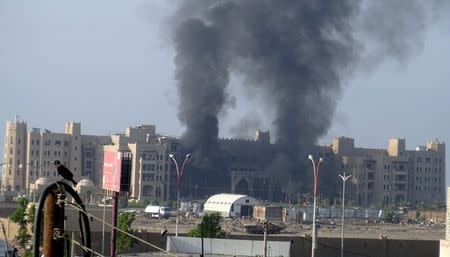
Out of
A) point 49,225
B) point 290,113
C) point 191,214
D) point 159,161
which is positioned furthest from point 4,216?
point 49,225

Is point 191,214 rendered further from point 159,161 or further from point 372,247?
point 372,247

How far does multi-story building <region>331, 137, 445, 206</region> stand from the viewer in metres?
Answer: 137

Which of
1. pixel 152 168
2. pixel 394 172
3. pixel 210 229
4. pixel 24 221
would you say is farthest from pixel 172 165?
pixel 24 221

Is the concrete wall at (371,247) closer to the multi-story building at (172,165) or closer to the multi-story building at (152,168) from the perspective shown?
the multi-story building at (172,165)

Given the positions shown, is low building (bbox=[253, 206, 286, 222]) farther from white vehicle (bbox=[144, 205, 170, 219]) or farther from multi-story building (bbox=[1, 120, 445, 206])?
multi-story building (bbox=[1, 120, 445, 206])

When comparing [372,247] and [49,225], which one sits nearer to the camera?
[49,225]

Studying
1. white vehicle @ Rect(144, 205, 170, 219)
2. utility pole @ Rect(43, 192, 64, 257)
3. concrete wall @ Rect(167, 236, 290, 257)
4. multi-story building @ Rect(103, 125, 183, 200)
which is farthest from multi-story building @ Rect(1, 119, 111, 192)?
utility pole @ Rect(43, 192, 64, 257)

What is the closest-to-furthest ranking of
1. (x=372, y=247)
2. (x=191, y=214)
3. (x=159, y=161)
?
(x=372, y=247) < (x=191, y=214) < (x=159, y=161)

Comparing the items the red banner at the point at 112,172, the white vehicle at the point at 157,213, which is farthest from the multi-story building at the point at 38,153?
the red banner at the point at 112,172

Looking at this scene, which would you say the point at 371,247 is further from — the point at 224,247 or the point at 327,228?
the point at 327,228

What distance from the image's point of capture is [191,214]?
337ft

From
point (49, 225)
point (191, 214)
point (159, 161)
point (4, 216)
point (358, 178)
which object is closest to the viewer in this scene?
point (49, 225)

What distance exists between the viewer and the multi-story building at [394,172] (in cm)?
13712

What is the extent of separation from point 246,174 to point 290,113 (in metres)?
8.82
